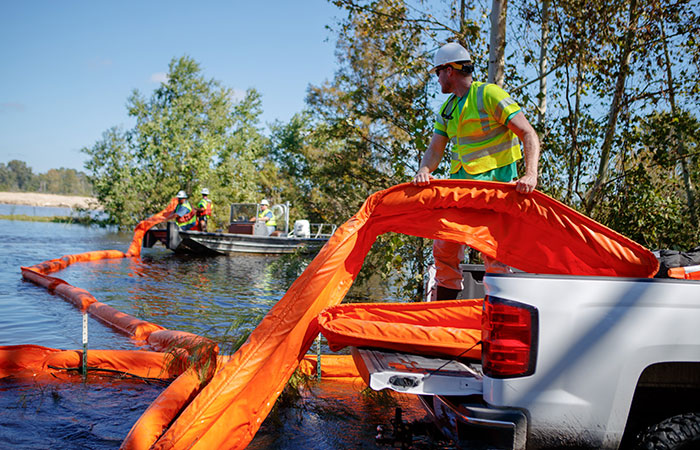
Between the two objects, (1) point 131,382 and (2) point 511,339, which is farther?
(1) point 131,382

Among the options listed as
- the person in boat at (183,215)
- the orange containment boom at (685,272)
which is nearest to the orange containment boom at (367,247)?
the orange containment boom at (685,272)

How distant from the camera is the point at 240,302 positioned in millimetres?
11195

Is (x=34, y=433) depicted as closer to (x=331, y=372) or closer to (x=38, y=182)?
(x=331, y=372)

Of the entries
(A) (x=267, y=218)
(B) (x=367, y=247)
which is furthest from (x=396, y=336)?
(A) (x=267, y=218)

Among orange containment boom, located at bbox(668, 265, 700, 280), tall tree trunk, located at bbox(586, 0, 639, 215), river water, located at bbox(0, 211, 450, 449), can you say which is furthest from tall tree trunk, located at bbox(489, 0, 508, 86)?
orange containment boom, located at bbox(668, 265, 700, 280)

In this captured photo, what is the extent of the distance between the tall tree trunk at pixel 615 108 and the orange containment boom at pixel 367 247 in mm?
7092

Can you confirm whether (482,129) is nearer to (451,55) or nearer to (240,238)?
(451,55)

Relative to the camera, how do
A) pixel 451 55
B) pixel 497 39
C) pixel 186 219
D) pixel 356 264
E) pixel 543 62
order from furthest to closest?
pixel 186 219 < pixel 543 62 < pixel 497 39 < pixel 451 55 < pixel 356 264

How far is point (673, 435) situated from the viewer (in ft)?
9.09

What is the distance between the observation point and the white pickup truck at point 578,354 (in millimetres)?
2695

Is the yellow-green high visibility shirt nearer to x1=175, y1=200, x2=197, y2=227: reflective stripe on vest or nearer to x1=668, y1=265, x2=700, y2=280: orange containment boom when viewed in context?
x1=668, y1=265, x2=700, y2=280: orange containment boom

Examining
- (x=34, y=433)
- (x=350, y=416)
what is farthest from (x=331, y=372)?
(x=34, y=433)

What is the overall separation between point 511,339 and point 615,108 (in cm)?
915

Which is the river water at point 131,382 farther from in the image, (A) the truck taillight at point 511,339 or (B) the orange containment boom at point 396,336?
(A) the truck taillight at point 511,339
